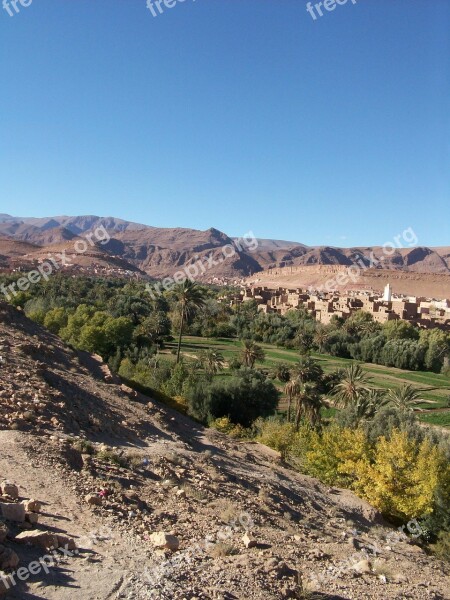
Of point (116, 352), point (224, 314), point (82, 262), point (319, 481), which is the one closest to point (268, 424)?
point (319, 481)

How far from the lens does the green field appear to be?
112 feet

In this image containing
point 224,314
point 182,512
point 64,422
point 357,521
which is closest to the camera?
point 182,512

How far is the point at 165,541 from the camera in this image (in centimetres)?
573

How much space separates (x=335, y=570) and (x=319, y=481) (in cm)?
665

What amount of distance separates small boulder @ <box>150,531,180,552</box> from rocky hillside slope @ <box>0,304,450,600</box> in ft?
0.04

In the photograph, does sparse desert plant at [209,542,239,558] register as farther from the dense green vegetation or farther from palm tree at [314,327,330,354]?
palm tree at [314,327,330,354]

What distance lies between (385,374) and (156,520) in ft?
142

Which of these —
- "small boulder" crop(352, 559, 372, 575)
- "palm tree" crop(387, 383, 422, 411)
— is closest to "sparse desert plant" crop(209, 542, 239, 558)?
"small boulder" crop(352, 559, 372, 575)

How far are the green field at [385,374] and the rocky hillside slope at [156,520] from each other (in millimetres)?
23917

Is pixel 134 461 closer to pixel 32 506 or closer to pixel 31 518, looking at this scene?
pixel 32 506

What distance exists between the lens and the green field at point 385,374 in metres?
34.0

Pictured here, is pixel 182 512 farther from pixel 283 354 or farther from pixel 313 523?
pixel 283 354

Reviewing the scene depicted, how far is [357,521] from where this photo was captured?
1023cm

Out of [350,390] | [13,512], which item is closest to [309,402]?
[350,390]
